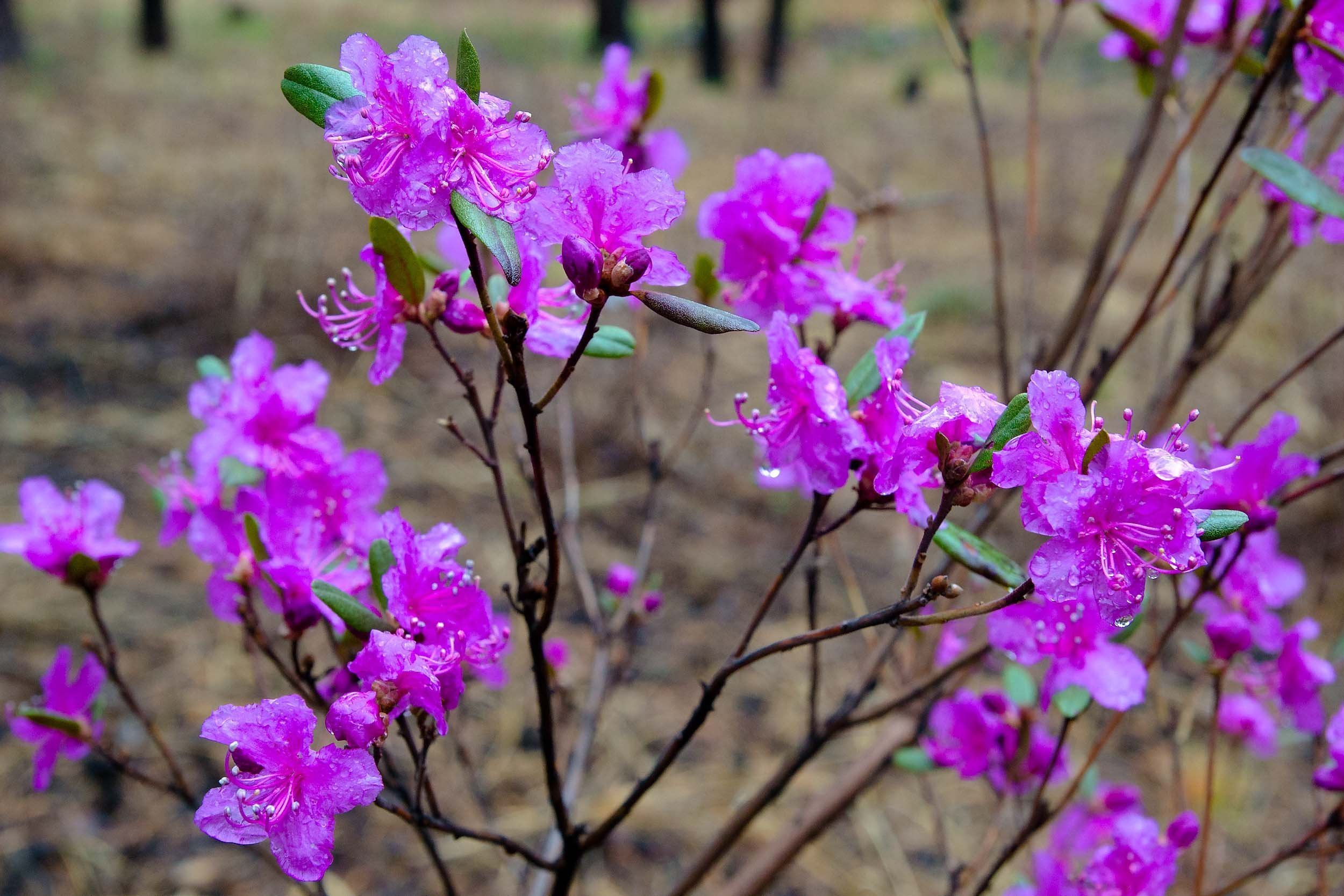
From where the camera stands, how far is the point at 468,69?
53 centimetres

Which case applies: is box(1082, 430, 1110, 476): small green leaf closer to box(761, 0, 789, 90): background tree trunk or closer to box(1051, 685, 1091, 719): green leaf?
box(1051, 685, 1091, 719): green leaf

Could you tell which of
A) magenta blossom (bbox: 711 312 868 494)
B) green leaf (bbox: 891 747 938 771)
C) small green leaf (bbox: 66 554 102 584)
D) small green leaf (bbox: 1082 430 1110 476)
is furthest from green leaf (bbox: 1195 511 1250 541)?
small green leaf (bbox: 66 554 102 584)

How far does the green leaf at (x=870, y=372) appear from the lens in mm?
673

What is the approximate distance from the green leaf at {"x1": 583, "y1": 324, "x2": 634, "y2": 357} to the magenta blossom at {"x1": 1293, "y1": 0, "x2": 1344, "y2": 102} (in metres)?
0.68

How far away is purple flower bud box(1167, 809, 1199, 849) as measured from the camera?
86cm

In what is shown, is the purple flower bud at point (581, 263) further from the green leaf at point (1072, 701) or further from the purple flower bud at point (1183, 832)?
the purple flower bud at point (1183, 832)

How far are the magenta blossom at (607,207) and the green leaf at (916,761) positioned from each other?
77 cm

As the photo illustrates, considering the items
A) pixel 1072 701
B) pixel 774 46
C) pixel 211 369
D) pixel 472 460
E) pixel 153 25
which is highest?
pixel 211 369

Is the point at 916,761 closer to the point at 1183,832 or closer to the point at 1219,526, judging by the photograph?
the point at 1183,832

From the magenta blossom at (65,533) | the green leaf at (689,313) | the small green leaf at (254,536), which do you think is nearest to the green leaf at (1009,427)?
the green leaf at (689,313)

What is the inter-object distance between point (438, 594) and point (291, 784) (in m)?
0.15

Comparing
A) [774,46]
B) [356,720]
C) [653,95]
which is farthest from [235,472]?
[774,46]

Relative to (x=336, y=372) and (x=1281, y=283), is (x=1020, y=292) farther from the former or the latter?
(x=336, y=372)

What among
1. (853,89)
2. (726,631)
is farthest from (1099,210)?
(726,631)
